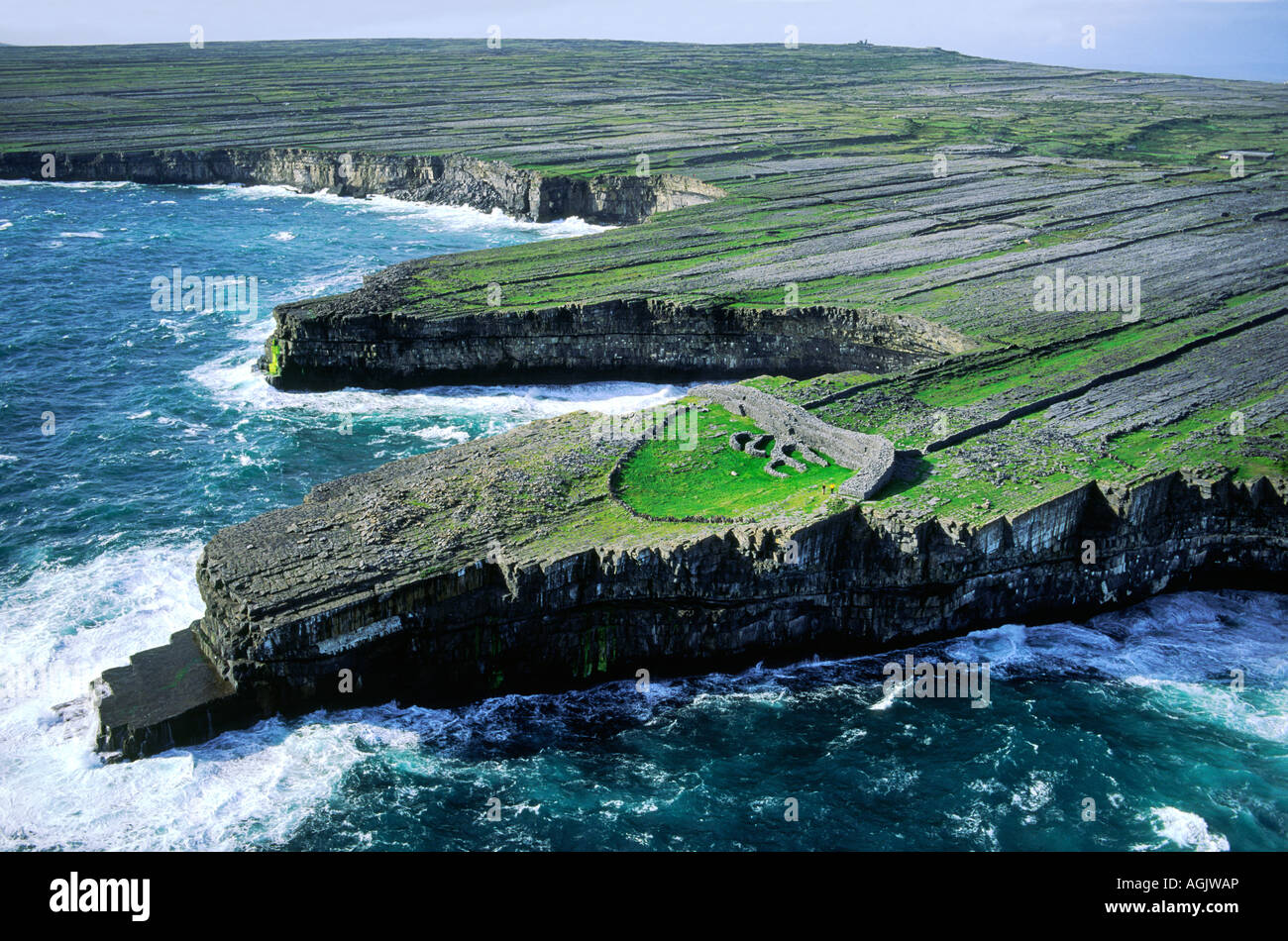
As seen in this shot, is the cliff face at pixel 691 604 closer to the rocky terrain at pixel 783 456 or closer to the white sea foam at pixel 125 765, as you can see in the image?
the rocky terrain at pixel 783 456

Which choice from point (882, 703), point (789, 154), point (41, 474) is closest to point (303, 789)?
point (882, 703)

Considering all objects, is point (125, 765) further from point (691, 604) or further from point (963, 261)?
point (963, 261)

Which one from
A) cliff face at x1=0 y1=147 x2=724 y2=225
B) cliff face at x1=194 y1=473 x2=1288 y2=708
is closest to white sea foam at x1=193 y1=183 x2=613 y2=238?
cliff face at x1=0 y1=147 x2=724 y2=225

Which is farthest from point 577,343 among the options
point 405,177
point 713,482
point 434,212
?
point 405,177

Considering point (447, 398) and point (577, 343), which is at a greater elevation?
point (577, 343)

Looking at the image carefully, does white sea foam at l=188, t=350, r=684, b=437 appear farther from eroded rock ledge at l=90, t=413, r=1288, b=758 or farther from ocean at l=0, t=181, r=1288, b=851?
eroded rock ledge at l=90, t=413, r=1288, b=758

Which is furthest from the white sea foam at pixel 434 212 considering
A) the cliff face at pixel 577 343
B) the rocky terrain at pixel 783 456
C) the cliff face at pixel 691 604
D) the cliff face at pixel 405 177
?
the cliff face at pixel 691 604
